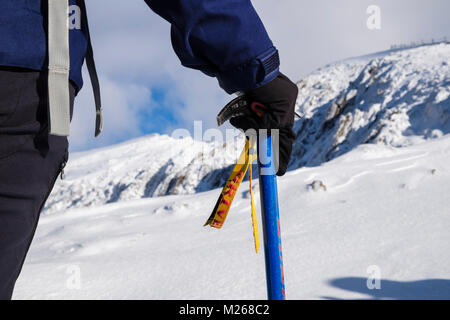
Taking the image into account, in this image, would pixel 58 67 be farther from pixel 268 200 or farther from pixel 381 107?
pixel 381 107

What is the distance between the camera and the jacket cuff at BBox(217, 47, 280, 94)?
48.8 inches

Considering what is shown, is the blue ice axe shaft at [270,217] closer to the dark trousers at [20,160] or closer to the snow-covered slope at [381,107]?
the dark trousers at [20,160]

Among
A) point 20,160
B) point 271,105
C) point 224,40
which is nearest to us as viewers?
point 20,160

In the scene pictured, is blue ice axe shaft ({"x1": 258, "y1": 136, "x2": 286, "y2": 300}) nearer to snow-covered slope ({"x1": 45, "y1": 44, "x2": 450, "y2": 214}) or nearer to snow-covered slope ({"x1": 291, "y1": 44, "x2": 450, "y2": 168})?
snow-covered slope ({"x1": 291, "y1": 44, "x2": 450, "y2": 168})

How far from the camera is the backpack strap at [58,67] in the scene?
105 cm

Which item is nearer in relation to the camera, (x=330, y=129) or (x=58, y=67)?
(x=58, y=67)

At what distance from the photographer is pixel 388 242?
4.64 meters

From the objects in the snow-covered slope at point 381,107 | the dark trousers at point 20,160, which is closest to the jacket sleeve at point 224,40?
the dark trousers at point 20,160

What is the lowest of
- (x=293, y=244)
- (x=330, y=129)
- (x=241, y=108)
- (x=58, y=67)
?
(x=293, y=244)

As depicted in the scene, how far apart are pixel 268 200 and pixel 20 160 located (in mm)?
810

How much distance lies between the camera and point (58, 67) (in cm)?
107

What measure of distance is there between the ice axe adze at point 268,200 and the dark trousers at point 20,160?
61 centimetres

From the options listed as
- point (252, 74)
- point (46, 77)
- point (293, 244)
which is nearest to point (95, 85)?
point (46, 77)
